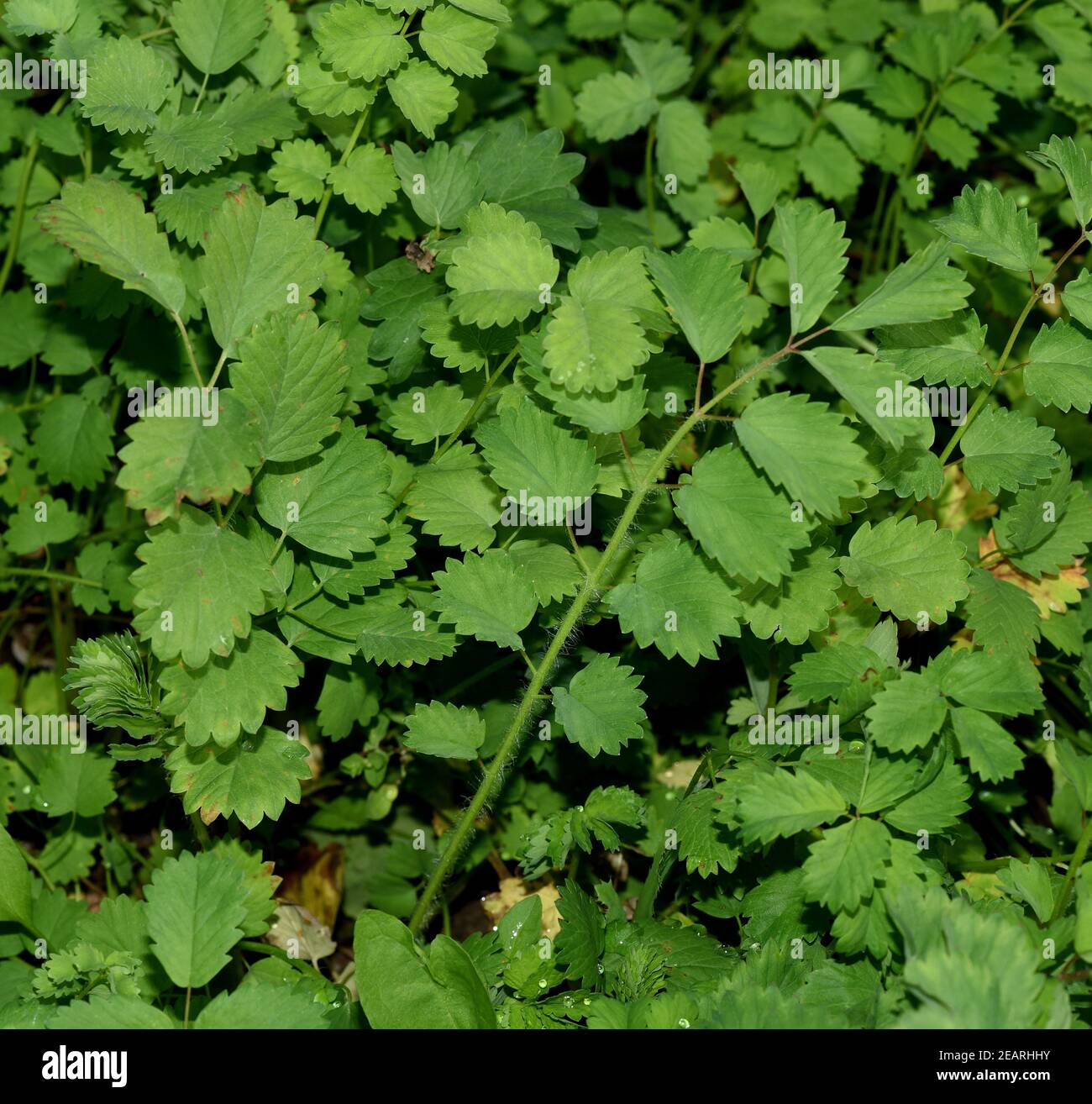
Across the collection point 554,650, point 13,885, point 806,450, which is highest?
point 806,450

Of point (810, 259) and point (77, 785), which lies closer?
point (810, 259)

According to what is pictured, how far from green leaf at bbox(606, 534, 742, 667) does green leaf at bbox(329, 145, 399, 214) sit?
1.00m

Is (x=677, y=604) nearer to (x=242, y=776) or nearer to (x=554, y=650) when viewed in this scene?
(x=554, y=650)

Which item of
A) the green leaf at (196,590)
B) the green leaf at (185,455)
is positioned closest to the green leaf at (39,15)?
the green leaf at (185,455)

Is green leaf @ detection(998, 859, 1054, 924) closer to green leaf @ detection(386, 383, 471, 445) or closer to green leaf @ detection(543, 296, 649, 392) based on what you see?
green leaf @ detection(543, 296, 649, 392)

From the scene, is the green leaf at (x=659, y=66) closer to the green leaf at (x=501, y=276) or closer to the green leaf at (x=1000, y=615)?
the green leaf at (x=501, y=276)

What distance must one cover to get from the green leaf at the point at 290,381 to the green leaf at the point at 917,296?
0.90 meters

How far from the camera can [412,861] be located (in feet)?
8.34

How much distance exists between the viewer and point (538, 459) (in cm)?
208

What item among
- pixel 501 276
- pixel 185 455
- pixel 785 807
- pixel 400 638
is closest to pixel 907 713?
pixel 785 807

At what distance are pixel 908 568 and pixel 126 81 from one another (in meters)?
1.89

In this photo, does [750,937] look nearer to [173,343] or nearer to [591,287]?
[591,287]

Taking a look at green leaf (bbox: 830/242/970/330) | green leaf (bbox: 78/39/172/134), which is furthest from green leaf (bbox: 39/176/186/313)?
green leaf (bbox: 830/242/970/330)

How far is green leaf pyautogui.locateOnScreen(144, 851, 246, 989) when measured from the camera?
5.89 feet
